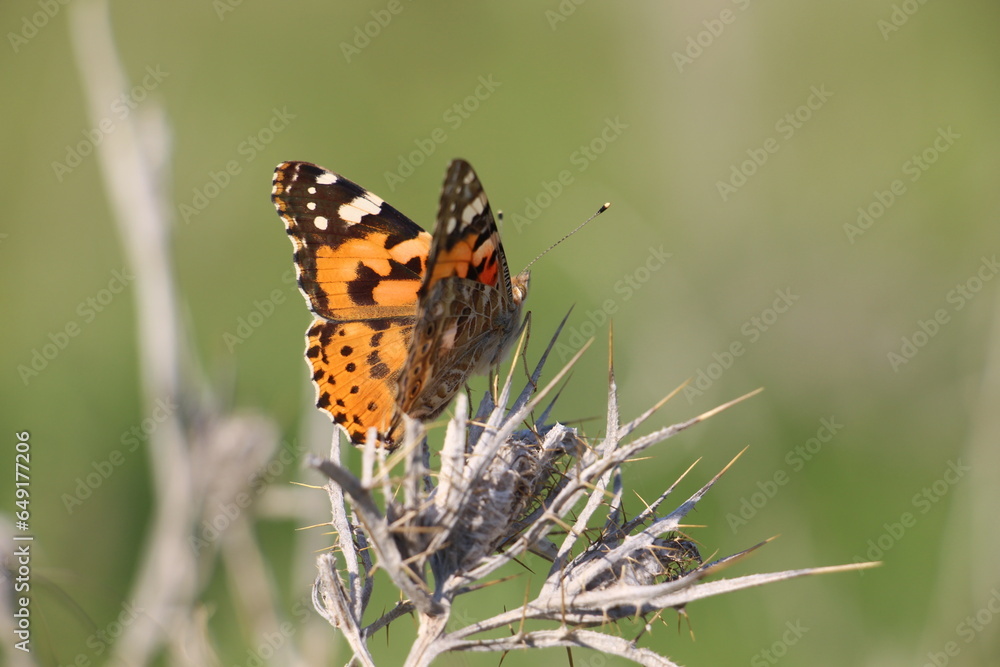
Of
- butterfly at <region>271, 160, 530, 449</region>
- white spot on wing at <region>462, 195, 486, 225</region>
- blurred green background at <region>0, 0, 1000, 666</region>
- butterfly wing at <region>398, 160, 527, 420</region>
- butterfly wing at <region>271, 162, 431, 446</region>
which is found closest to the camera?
butterfly wing at <region>398, 160, 527, 420</region>

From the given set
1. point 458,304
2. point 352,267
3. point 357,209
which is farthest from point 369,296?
point 458,304

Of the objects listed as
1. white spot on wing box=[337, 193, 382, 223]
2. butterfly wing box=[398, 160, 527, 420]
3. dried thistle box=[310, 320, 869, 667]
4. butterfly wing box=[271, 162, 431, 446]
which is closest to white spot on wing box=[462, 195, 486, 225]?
butterfly wing box=[398, 160, 527, 420]

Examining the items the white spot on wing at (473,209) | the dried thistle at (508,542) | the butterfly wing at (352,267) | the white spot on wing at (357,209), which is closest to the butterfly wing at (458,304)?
the white spot on wing at (473,209)

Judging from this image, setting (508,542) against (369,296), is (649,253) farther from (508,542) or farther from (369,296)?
(508,542)

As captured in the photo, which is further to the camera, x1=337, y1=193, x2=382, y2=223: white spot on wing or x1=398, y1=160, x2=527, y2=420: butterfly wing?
x1=337, y1=193, x2=382, y2=223: white spot on wing

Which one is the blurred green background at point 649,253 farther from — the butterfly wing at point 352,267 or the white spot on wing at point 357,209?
the white spot on wing at point 357,209

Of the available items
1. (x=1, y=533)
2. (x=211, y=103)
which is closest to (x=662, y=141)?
(x=211, y=103)

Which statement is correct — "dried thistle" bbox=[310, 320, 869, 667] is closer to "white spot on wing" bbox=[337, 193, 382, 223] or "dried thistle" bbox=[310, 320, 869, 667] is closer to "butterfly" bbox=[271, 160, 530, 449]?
"butterfly" bbox=[271, 160, 530, 449]

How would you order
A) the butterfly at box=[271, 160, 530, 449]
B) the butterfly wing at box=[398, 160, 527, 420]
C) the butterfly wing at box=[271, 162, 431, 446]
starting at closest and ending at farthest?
the butterfly wing at box=[398, 160, 527, 420] → the butterfly at box=[271, 160, 530, 449] → the butterfly wing at box=[271, 162, 431, 446]
